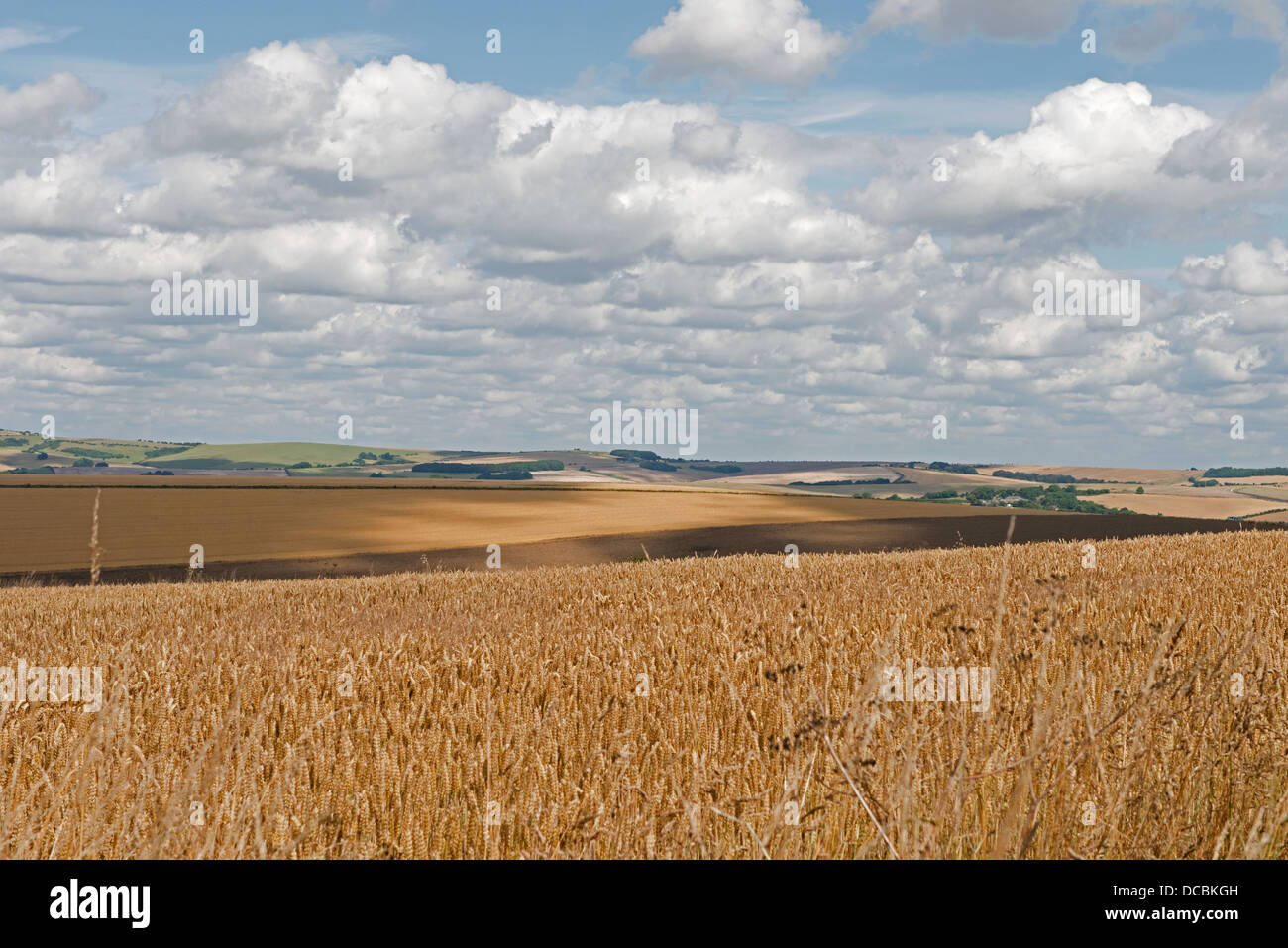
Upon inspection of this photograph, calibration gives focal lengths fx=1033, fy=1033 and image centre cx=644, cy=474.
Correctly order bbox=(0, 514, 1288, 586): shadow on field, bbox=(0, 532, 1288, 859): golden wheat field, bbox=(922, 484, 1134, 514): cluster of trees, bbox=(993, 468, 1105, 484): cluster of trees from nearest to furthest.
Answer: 1. bbox=(0, 532, 1288, 859): golden wheat field
2. bbox=(0, 514, 1288, 586): shadow on field
3. bbox=(922, 484, 1134, 514): cluster of trees
4. bbox=(993, 468, 1105, 484): cluster of trees

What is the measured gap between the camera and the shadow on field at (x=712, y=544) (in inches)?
1345

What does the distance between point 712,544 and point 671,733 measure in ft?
115

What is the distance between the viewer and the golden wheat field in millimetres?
3928

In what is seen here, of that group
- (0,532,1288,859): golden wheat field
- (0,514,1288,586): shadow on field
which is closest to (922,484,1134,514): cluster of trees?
(0,514,1288,586): shadow on field

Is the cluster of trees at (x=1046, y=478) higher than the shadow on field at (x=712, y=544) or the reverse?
higher

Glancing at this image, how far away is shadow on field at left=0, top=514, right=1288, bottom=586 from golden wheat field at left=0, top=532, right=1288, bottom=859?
20747 millimetres

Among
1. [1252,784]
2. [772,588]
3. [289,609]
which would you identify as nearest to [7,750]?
[1252,784]

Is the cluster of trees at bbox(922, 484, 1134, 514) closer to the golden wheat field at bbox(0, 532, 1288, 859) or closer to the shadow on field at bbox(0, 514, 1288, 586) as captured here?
the shadow on field at bbox(0, 514, 1288, 586)

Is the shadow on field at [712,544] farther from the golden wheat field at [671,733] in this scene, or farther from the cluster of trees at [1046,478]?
the cluster of trees at [1046,478]

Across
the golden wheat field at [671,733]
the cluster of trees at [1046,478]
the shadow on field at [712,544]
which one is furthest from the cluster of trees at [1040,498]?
the golden wheat field at [671,733]

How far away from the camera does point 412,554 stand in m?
39.2

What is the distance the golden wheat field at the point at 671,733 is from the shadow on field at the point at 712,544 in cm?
2075

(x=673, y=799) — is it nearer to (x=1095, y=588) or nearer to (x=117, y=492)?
(x=1095, y=588)
